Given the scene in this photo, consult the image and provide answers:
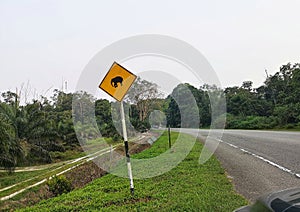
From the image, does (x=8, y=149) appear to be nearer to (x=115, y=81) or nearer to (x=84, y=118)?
(x=84, y=118)

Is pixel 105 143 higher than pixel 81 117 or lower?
lower

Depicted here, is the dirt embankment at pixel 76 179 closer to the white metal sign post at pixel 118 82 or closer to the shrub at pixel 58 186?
the shrub at pixel 58 186

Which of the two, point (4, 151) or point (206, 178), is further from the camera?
point (4, 151)

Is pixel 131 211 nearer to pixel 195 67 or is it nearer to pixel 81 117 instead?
pixel 195 67

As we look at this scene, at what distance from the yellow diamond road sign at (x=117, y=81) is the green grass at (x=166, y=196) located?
1812 millimetres

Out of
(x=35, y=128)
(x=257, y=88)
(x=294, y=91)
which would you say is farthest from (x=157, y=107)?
(x=257, y=88)

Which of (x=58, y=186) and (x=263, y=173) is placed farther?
(x=58, y=186)

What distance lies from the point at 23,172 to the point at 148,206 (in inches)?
358

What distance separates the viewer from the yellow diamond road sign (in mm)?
5781

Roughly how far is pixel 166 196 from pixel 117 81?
225 centimetres

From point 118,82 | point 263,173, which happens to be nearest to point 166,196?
point 118,82

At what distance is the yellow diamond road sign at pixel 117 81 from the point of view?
578 centimetres

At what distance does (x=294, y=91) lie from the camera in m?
32.8

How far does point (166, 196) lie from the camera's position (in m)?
5.04
